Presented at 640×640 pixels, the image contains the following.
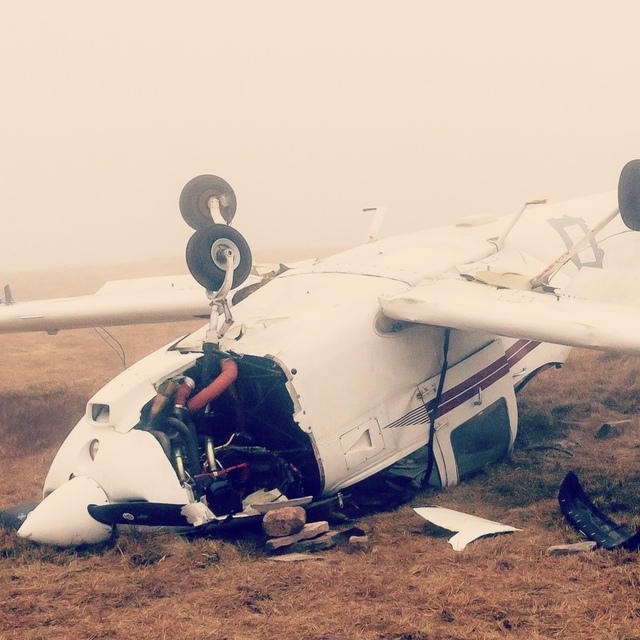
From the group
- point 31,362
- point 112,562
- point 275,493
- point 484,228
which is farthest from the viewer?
point 31,362

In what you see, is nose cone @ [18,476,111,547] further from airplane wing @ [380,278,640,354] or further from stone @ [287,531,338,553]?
airplane wing @ [380,278,640,354]

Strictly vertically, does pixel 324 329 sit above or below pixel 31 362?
above

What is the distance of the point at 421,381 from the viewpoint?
8273 mm

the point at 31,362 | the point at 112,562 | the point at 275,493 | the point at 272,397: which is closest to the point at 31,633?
the point at 112,562

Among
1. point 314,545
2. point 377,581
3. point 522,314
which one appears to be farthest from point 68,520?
point 522,314

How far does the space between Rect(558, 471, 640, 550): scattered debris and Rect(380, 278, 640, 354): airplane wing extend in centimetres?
145

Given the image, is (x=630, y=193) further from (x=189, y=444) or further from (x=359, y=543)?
(x=189, y=444)

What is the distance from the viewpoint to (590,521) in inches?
286

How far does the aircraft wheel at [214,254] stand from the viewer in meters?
8.36

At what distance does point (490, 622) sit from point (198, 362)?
151 inches

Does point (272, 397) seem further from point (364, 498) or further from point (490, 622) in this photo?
point (490, 622)

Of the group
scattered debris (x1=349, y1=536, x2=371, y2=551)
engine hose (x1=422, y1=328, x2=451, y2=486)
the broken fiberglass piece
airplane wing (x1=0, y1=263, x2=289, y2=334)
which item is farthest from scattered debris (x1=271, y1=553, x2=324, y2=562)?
airplane wing (x1=0, y1=263, x2=289, y2=334)

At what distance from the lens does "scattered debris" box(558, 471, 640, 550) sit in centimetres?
669

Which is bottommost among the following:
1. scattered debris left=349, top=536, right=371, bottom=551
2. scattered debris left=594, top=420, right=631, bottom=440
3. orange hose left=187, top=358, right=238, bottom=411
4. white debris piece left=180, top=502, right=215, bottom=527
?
scattered debris left=594, top=420, right=631, bottom=440
